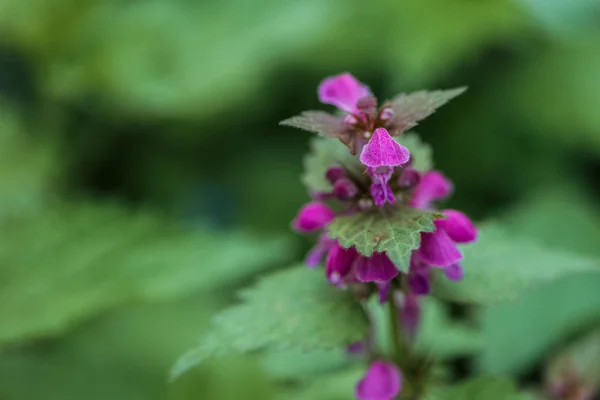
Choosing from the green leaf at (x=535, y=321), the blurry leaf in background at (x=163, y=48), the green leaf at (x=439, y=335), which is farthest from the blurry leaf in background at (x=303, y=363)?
the blurry leaf in background at (x=163, y=48)

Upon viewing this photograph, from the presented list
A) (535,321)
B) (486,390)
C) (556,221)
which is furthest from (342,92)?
(556,221)

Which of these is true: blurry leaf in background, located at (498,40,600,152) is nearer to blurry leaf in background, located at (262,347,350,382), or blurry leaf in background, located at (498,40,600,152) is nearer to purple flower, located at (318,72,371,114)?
blurry leaf in background, located at (262,347,350,382)

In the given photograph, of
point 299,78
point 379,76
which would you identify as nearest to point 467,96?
point 379,76

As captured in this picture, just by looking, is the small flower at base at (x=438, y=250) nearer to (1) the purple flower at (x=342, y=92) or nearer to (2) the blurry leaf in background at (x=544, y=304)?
(1) the purple flower at (x=342, y=92)

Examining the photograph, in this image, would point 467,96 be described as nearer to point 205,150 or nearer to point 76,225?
point 205,150

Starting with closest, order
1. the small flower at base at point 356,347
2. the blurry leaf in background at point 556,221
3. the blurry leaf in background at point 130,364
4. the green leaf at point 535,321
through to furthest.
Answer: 1. the small flower at base at point 356,347
2. the blurry leaf in background at point 130,364
3. the green leaf at point 535,321
4. the blurry leaf in background at point 556,221

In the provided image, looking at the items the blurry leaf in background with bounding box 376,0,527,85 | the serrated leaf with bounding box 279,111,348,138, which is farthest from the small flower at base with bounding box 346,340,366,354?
the blurry leaf in background with bounding box 376,0,527,85
